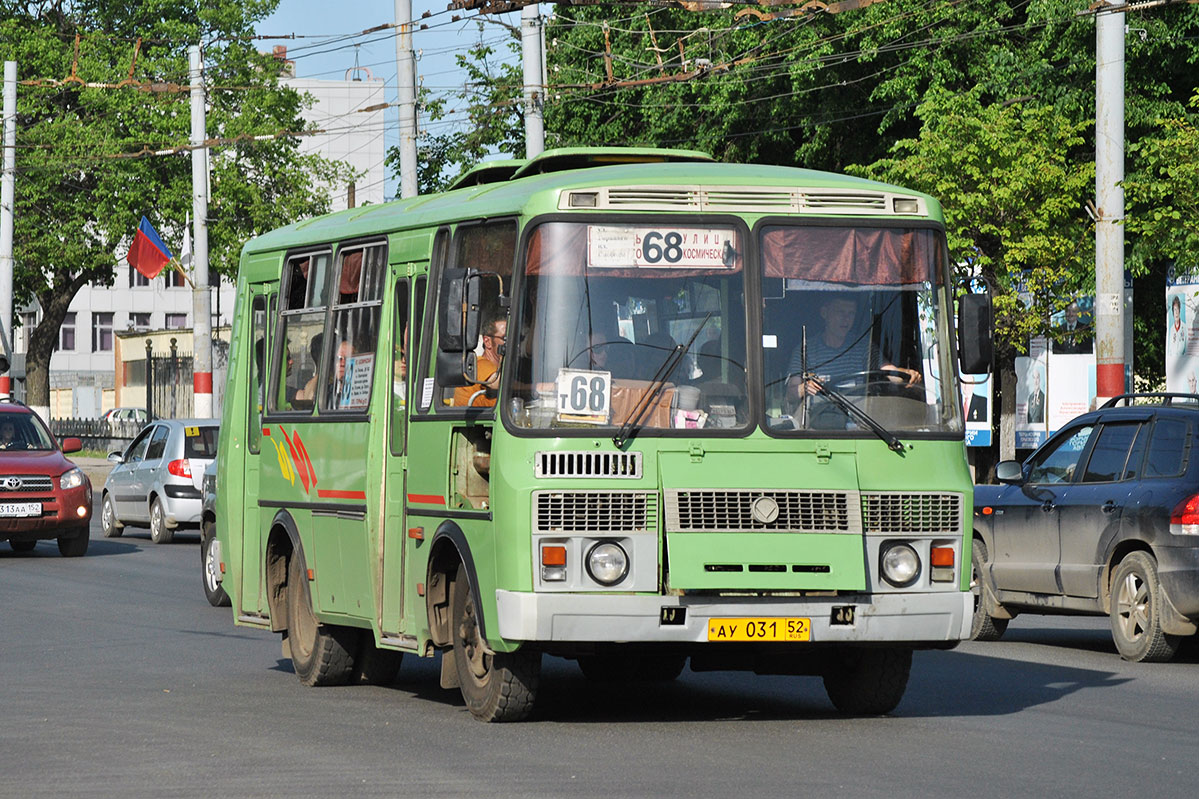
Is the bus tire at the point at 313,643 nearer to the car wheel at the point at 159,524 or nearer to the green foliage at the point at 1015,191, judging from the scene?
the car wheel at the point at 159,524

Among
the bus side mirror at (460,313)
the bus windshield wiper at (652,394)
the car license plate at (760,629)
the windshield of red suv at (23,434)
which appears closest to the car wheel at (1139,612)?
the car license plate at (760,629)

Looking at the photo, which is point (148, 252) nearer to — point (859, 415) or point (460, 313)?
point (460, 313)

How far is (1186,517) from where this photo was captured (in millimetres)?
13844

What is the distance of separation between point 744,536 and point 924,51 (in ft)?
89.8

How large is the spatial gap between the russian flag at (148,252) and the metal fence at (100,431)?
1227cm

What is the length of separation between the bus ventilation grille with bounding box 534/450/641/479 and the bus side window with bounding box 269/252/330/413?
3.07 metres

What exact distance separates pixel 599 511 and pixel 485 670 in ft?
3.96

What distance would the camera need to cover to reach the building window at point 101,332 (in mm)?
108375

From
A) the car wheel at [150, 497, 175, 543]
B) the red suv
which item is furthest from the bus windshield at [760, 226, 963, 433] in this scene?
the car wheel at [150, 497, 175, 543]

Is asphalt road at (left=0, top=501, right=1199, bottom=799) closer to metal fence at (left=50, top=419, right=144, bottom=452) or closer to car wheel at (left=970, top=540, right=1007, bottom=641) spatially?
car wheel at (left=970, top=540, right=1007, bottom=641)

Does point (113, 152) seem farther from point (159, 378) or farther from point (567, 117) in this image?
point (567, 117)

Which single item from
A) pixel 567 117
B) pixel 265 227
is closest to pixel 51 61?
pixel 265 227

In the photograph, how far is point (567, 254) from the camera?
10.3 m

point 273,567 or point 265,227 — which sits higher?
point 265,227
